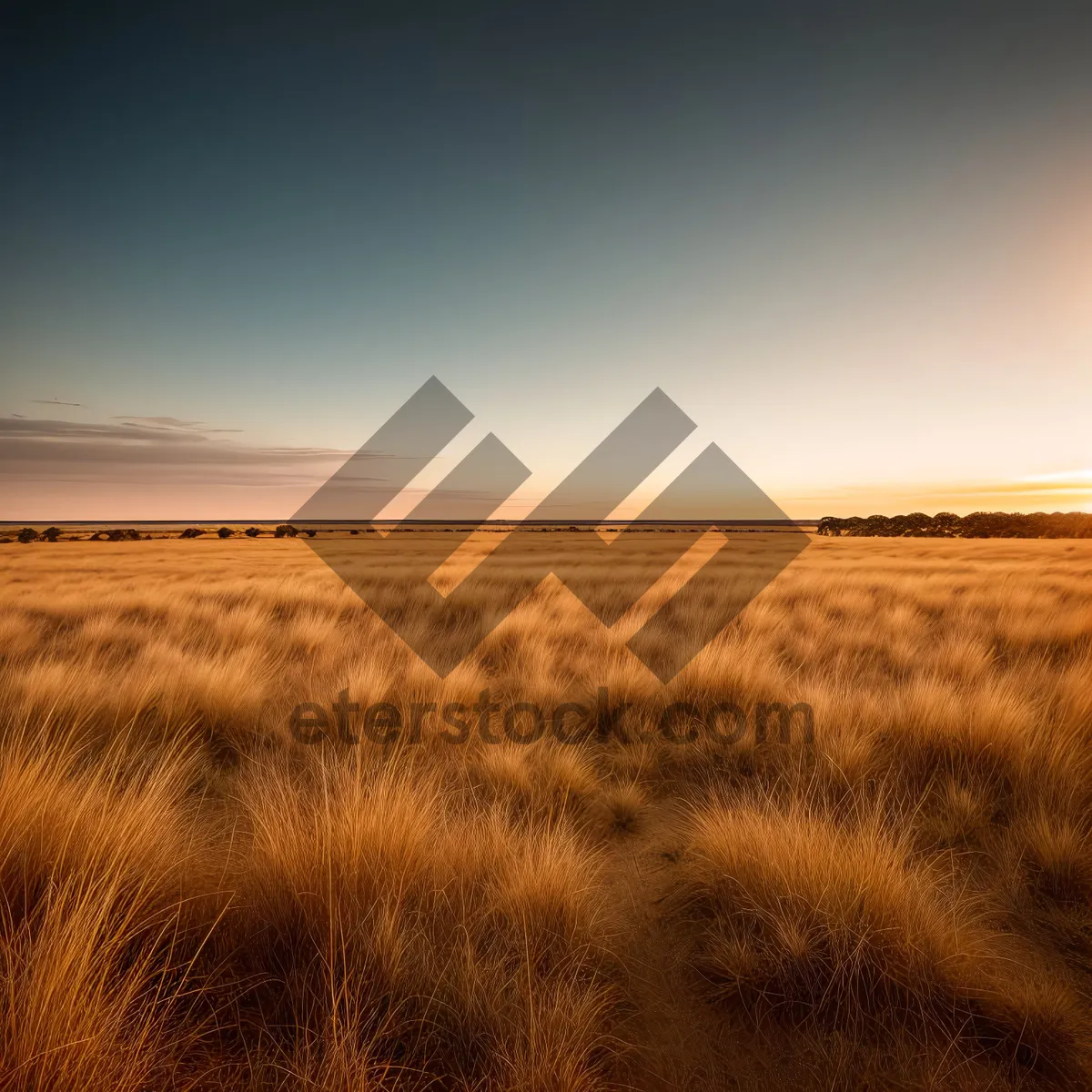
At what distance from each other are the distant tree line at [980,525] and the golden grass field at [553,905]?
7849 cm

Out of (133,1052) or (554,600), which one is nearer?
(133,1052)

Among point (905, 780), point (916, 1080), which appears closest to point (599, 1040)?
point (916, 1080)

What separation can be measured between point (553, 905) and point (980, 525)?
4029 inches

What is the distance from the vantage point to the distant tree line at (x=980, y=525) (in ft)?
233

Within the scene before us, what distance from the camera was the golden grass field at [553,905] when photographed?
159cm

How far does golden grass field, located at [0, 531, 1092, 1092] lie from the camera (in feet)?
5.23

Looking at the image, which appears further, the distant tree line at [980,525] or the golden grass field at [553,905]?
the distant tree line at [980,525]

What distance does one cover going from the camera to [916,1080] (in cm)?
166

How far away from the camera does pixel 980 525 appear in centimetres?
8006

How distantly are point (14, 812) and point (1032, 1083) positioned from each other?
3.87m

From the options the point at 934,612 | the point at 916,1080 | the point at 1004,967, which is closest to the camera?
the point at 916,1080

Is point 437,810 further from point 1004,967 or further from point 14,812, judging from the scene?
point 1004,967

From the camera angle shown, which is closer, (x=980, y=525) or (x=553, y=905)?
(x=553, y=905)

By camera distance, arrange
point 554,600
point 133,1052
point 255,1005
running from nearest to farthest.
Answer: point 133,1052 < point 255,1005 < point 554,600
